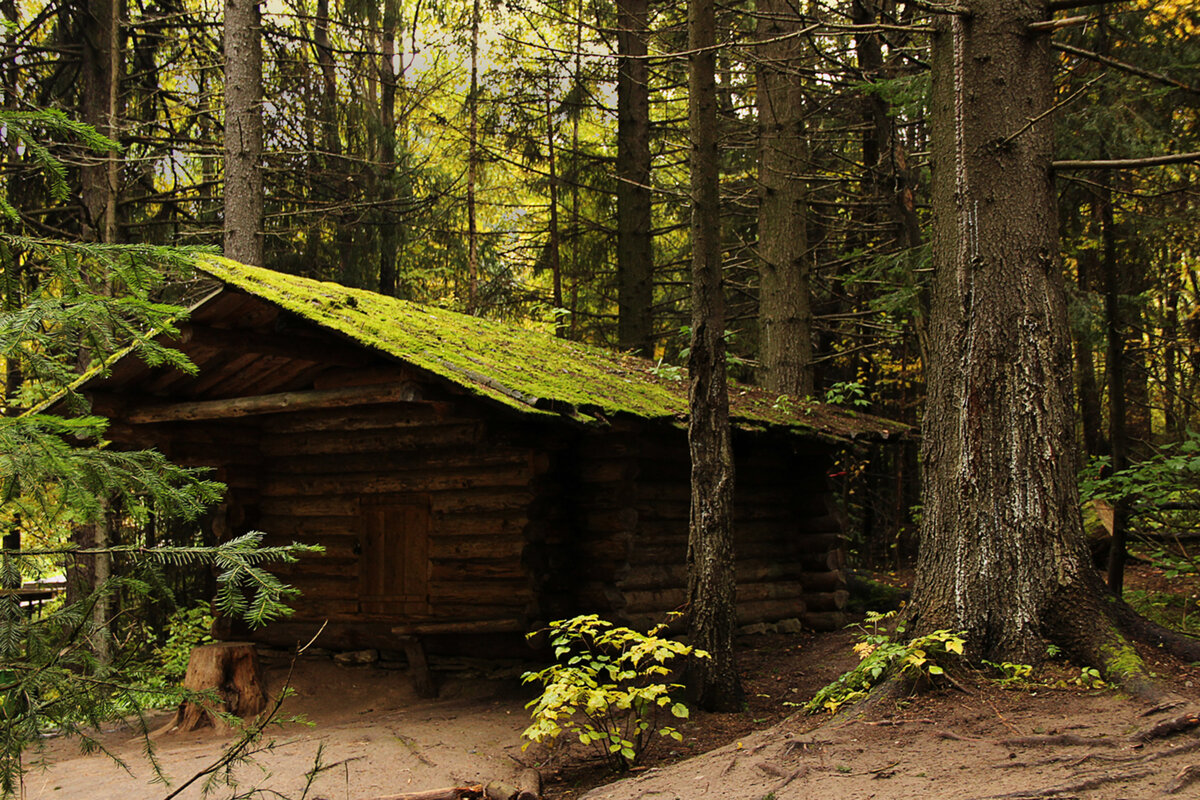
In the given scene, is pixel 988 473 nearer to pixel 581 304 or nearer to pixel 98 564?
pixel 98 564

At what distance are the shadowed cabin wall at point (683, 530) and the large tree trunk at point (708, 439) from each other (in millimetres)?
1597

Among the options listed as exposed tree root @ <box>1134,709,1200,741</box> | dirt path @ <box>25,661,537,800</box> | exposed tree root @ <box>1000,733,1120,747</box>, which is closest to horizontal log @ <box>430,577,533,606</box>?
dirt path @ <box>25,661,537,800</box>

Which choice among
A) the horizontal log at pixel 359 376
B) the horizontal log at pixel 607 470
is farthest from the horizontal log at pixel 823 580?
the horizontal log at pixel 359 376

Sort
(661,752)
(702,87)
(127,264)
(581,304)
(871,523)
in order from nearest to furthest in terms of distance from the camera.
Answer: (127,264), (661,752), (702,87), (871,523), (581,304)

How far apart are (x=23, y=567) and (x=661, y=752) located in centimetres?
484

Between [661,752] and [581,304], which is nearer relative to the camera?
[661,752]

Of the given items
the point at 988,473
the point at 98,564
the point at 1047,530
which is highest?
the point at 988,473

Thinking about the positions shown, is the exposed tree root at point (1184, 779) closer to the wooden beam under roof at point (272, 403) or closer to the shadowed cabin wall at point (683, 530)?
the shadowed cabin wall at point (683, 530)

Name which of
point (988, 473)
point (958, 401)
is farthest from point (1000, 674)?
point (958, 401)

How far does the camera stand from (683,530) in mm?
10422

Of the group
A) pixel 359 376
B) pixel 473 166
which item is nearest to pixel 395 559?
pixel 359 376

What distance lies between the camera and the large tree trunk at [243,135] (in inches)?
515

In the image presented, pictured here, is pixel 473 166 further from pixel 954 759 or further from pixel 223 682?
pixel 954 759

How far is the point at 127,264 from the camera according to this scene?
4.15m
